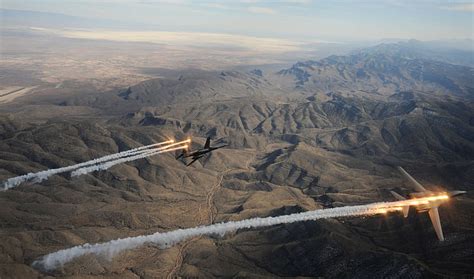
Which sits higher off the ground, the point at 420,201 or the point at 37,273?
the point at 420,201

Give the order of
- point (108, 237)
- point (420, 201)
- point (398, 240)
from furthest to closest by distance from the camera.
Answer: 1. point (108, 237)
2. point (398, 240)
3. point (420, 201)

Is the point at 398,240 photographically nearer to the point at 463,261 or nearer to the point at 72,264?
the point at 463,261

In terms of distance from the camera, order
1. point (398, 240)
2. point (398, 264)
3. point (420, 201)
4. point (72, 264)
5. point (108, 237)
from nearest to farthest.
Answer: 1. point (420, 201)
2. point (398, 264)
3. point (72, 264)
4. point (398, 240)
5. point (108, 237)

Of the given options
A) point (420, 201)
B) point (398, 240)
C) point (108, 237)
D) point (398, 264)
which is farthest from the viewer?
point (108, 237)

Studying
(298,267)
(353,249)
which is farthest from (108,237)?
(353,249)

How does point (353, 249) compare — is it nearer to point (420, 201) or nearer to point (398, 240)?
point (398, 240)

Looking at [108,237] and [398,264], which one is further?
[108,237]

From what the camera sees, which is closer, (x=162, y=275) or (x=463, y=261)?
(x=463, y=261)

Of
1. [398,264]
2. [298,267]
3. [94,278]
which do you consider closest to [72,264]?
[94,278]

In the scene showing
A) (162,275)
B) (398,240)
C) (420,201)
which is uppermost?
(420,201)
